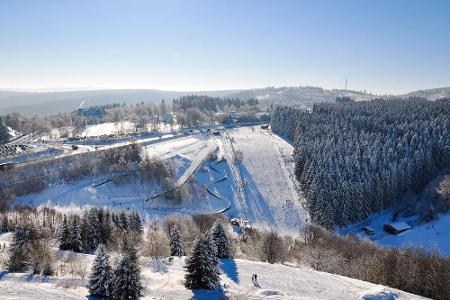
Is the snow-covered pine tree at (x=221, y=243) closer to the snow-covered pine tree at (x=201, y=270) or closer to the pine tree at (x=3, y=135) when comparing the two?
the snow-covered pine tree at (x=201, y=270)

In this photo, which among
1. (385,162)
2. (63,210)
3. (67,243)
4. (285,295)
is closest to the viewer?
(285,295)

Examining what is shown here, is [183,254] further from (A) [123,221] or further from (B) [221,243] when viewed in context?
(A) [123,221]

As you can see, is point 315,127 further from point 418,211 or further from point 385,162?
point 418,211

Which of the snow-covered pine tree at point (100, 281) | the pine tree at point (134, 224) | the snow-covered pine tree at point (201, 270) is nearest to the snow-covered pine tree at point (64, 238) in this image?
the pine tree at point (134, 224)

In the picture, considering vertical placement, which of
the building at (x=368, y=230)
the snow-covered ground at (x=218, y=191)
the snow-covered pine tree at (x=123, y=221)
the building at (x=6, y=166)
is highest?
the building at (x=6, y=166)

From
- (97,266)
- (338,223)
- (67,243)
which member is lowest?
(338,223)

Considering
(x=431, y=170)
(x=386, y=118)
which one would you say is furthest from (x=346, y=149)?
(x=386, y=118)

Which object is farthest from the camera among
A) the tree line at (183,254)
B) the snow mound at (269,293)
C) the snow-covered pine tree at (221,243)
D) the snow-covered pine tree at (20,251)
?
the snow-covered pine tree at (221,243)
